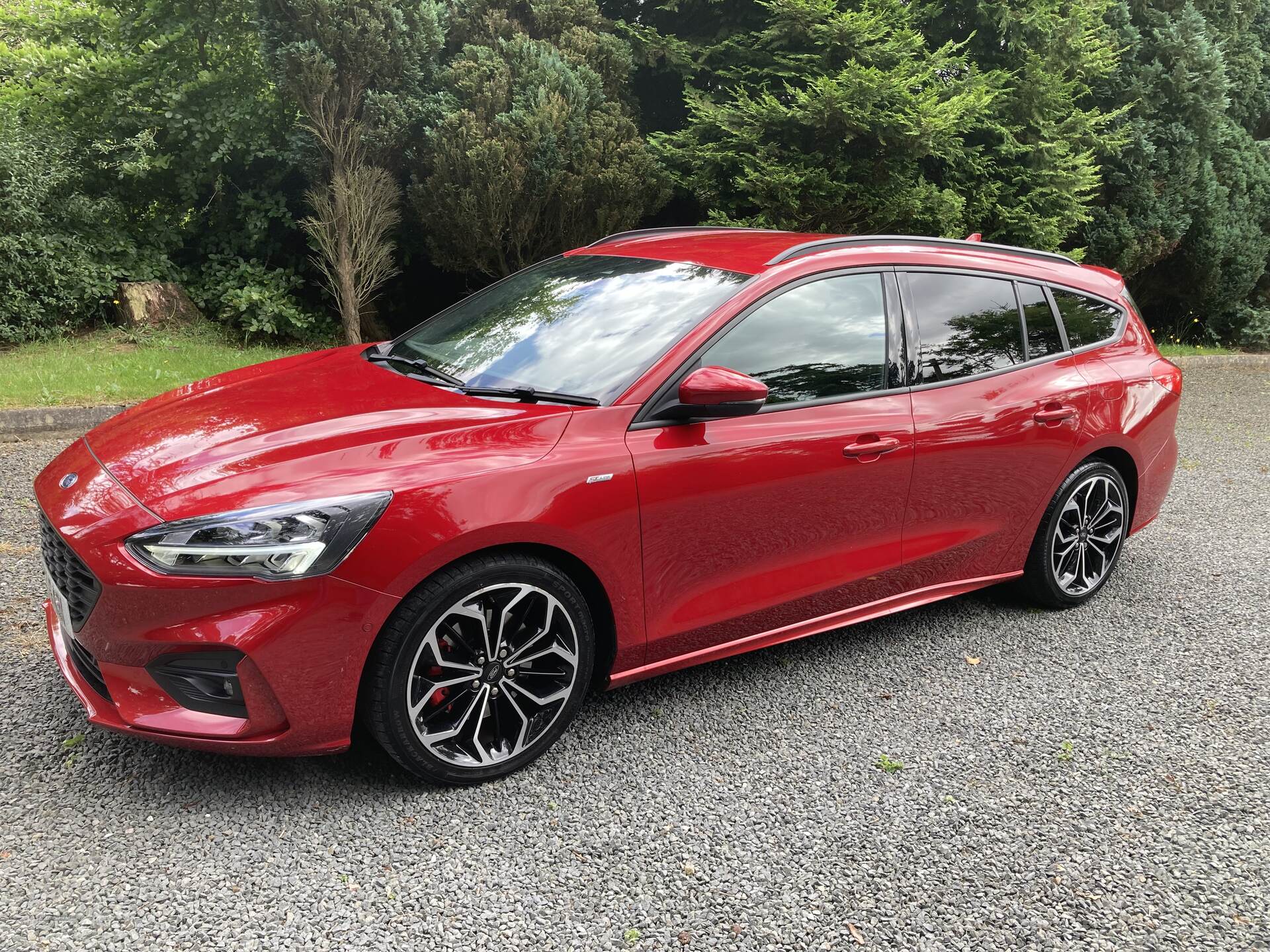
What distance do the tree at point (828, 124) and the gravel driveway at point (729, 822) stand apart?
337 inches

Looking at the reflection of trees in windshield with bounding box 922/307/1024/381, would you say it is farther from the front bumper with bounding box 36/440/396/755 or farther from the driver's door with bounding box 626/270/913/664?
the front bumper with bounding box 36/440/396/755

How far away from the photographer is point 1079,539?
14.6 feet

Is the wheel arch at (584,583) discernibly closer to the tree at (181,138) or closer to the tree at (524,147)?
the tree at (524,147)

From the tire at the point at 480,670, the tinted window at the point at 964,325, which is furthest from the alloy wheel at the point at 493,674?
the tinted window at the point at 964,325

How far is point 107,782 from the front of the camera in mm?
2818

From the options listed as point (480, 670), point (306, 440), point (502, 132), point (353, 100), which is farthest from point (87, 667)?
point (353, 100)

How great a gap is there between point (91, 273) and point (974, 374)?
32.4ft

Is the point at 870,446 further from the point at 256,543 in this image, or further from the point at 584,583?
the point at 256,543

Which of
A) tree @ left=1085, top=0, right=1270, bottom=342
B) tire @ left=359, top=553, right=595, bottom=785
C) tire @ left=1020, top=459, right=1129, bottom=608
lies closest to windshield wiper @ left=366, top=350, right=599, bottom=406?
tire @ left=359, top=553, right=595, bottom=785

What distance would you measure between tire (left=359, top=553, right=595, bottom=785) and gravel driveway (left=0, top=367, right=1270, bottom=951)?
0.47ft

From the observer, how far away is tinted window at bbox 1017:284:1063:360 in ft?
13.8

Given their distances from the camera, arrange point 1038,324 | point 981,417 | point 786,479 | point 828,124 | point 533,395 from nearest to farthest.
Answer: point 533,395 → point 786,479 → point 981,417 → point 1038,324 → point 828,124

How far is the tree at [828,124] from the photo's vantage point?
11.0m

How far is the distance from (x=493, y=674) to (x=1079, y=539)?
118 inches
